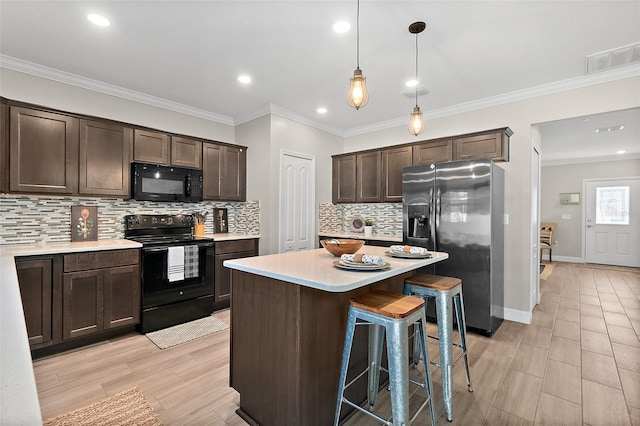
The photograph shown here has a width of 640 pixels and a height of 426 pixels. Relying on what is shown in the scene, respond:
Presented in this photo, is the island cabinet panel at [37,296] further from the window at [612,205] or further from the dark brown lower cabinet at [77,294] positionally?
the window at [612,205]

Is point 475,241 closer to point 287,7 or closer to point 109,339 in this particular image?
point 287,7

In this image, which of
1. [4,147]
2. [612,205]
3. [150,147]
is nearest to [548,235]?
[612,205]

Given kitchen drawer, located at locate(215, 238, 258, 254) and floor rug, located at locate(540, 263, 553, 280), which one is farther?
floor rug, located at locate(540, 263, 553, 280)

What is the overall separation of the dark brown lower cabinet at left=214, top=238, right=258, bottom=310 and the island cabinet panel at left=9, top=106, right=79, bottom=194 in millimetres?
1643

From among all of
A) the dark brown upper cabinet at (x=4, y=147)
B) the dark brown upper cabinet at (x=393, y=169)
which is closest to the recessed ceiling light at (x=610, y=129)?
the dark brown upper cabinet at (x=393, y=169)

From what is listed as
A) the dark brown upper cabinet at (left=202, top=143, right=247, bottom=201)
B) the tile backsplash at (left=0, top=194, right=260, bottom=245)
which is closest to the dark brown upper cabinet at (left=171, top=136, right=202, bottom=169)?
the dark brown upper cabinet at (left=202, top=143, right=247, bottom=201)

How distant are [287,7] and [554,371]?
352cm

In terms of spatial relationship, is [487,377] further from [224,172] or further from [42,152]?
[42,152]

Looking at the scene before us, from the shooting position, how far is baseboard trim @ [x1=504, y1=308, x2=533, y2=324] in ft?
11.6

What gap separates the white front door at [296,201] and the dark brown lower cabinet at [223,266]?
57cm

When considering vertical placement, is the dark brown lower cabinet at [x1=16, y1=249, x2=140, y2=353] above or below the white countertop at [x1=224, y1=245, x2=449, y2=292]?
below

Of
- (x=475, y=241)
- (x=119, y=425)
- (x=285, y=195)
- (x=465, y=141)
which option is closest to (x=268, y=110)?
(x=285, y=195)

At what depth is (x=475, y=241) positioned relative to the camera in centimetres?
323

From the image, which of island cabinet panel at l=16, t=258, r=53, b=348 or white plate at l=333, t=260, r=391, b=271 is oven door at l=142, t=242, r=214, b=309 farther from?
white plate at l=333, t=260, r=391, b=271
